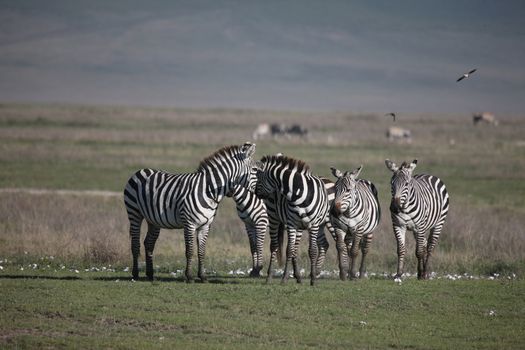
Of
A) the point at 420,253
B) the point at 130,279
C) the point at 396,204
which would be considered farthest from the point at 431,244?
the point at 130,279

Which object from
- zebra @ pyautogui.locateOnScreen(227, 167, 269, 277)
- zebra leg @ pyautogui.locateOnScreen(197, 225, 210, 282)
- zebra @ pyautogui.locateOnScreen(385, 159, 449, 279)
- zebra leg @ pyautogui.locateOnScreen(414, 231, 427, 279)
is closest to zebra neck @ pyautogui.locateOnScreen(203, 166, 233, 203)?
zebra leg @ pyautogui.locateOnScreen(197, 225, 210, 282)

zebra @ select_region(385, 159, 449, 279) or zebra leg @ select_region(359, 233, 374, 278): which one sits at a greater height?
zebra @ select_region(385, 159, 449, 279)

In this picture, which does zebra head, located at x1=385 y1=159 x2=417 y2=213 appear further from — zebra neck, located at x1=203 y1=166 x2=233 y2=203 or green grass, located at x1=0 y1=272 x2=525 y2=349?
zebra neck, located at x1=203 y1=166 x2=233 y2=203

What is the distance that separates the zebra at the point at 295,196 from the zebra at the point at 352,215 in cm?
29

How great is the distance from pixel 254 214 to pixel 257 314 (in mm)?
3436

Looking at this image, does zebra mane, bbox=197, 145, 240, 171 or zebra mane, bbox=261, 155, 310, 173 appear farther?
zebra mane, bbox=197, 145, 240, 171

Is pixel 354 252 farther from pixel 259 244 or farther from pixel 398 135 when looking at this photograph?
pixel 398 135

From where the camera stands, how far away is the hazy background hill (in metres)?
140

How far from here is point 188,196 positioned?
14.8m

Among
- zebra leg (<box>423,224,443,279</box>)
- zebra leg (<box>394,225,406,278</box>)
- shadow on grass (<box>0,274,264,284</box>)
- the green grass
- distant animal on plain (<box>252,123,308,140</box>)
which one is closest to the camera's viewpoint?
the green grass

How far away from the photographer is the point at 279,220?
16062 mm

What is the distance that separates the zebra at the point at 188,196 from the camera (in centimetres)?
1479

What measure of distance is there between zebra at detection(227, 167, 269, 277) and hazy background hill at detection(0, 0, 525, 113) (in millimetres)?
108178

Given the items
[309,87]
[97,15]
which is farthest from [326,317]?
[97,15]
